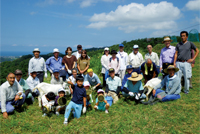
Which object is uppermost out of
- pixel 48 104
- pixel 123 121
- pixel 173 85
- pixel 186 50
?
pixel 186 50

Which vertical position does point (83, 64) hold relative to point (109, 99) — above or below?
above

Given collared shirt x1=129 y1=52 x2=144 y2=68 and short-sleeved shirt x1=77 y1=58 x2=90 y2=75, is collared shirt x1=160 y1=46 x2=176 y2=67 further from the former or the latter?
short-sleeved shirt x1=77 y1=58 x2=90 y2=75

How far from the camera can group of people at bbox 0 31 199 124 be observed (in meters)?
4.28

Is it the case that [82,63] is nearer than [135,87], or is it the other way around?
[135,87]

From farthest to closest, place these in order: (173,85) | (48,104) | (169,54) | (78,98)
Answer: (169,54), (173,85), (48,104), (78,98)

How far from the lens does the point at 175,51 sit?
5.59 m

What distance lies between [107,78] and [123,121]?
198 centimetres

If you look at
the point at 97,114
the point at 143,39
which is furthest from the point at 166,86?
the point at 143,39

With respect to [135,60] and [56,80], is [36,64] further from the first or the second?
[135,60]

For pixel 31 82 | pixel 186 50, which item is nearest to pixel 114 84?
pixel 186 50

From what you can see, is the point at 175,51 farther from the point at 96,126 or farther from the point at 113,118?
the point at 96,126

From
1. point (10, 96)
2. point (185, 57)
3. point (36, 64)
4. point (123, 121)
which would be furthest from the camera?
point (36, 64)

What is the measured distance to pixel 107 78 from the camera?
18.0ft

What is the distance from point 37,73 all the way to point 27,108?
61.6 inches
